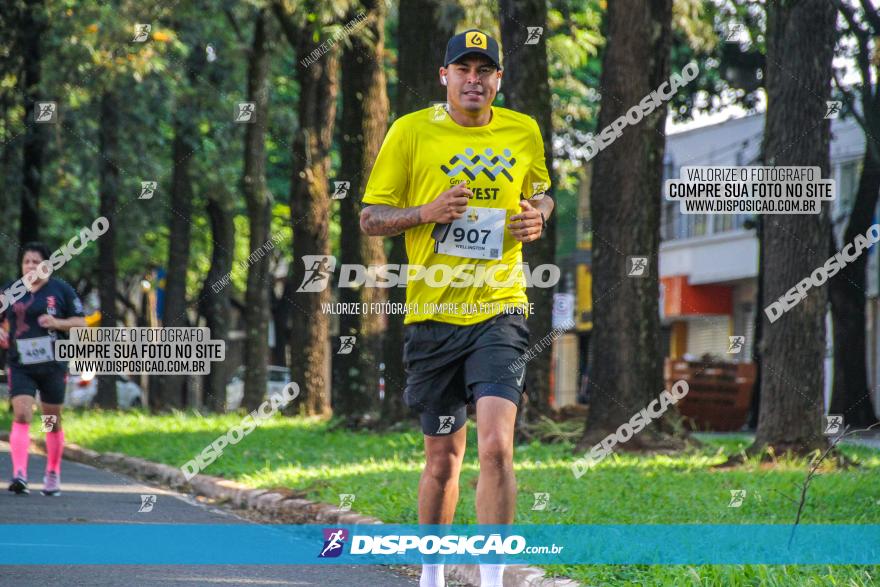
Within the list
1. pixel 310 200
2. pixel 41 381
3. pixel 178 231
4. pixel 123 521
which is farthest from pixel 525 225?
pixel 178 231

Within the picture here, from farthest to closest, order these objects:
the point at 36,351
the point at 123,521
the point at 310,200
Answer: the point at 310,200 → the point at 36,351 → the point at 123,521

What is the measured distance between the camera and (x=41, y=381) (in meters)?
11.6

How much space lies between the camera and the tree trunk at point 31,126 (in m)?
22.7

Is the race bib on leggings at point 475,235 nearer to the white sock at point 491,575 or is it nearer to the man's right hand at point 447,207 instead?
the man's right hand at point 447,207

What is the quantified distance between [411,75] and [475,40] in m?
10.8

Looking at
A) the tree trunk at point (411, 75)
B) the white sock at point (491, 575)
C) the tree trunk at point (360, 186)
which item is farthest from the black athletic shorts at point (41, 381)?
the tree trunk at point (360, 186)

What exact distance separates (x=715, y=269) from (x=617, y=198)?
25767 millimetres

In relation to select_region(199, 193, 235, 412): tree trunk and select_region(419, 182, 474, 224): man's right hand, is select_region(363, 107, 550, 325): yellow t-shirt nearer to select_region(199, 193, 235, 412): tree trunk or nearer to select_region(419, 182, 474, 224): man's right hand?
select_region(419, 182, 474, 224): man's right hand

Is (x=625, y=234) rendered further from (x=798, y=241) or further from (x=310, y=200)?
(x=310, y=200)

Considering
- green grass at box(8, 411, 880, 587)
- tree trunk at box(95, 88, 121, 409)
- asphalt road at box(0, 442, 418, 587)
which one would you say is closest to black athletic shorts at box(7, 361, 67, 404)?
asphalt road at box(0, 442, 418, 587)

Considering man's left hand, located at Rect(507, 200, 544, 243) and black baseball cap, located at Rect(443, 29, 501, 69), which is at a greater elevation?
black baseball cap, located at Rect(443, 29, 501, 69)

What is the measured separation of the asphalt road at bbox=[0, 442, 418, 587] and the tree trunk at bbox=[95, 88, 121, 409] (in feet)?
34.2

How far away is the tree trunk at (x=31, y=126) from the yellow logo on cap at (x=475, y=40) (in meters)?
17.5

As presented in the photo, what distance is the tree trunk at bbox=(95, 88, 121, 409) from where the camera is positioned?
2580cm
